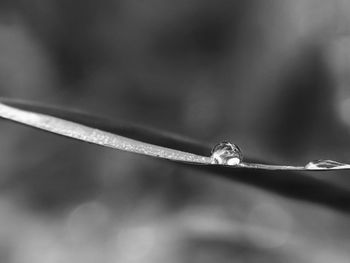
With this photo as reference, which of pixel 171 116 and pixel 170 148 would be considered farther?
pixel 171 116

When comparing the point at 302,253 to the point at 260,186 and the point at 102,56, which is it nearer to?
the point at 260,186

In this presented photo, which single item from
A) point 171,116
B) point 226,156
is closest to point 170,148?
point 226,156

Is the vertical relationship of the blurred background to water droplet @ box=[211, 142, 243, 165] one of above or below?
above

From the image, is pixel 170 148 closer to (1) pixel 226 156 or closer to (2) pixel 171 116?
(1) pixel 226 156

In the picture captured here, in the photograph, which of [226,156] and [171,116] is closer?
[226,156]

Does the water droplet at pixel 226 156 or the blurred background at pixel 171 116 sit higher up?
the blurred background at pixel 171 116
